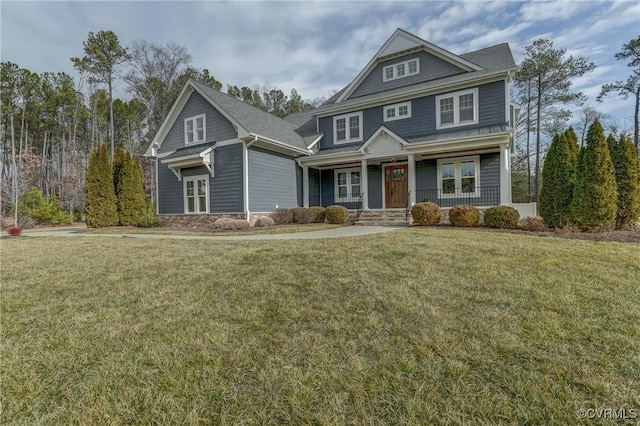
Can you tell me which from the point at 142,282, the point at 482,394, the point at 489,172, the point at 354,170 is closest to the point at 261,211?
the point at 354,170

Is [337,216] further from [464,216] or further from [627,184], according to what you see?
[627,184]

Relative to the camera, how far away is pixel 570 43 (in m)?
20.7

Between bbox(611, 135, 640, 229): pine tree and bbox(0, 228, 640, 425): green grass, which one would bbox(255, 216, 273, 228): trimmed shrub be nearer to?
bbox(0, 228, 640, 425): green grass

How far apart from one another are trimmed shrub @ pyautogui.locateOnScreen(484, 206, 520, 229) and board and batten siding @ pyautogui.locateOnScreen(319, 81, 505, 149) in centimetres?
480

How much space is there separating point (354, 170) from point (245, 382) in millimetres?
14358

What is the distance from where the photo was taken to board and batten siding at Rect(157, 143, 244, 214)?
13227mm

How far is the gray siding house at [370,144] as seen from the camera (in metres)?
12.7

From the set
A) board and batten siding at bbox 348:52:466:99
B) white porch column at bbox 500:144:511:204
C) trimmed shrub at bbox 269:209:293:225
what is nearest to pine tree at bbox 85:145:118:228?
trimmed shrub at bbox 269:209:293:225

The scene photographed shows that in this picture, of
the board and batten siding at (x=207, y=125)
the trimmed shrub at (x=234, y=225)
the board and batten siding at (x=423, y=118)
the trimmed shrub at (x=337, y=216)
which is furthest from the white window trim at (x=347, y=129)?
the trimmed shrub at (x=234, y=225)

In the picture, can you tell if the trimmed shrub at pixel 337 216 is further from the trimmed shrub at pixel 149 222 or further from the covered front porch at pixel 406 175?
the trimmed shrub at pixel 149 222

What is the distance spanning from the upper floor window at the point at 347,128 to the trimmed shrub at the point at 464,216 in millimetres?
7142

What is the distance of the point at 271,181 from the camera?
14.2 m

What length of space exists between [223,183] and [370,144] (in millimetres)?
7117

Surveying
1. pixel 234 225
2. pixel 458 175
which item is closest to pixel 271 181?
pixel 234 225
